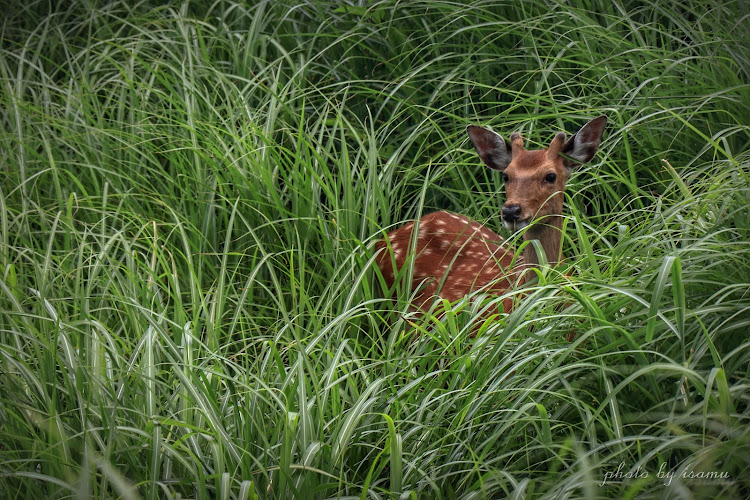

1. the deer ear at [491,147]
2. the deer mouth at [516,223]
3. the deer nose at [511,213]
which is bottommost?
the deer mouth at [516,223]

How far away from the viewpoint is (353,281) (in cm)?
345

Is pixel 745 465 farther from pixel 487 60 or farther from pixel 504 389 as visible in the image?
pixel 487 60

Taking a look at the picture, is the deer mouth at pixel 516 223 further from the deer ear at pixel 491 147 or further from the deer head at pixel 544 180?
the deer ear at pixel 491 147

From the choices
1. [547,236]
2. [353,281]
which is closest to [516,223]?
[547,236]

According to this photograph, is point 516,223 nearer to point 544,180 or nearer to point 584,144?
point 544,180

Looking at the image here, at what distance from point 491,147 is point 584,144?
0.38 meters

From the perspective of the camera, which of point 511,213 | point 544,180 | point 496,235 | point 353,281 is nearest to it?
point 511,213

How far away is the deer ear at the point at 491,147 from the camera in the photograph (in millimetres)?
3512

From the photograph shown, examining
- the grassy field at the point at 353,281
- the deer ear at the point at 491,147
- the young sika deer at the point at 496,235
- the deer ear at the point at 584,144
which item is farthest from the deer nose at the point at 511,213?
the deer ear at the point at 491,147

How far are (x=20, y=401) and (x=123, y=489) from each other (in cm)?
80

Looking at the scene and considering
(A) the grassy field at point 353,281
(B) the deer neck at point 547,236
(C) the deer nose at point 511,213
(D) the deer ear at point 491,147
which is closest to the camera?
(A) the grassy field at point 353,281

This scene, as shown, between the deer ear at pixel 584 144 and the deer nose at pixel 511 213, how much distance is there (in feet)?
1.06

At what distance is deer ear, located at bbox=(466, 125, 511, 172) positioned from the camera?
3512mm

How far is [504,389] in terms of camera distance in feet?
7.75
